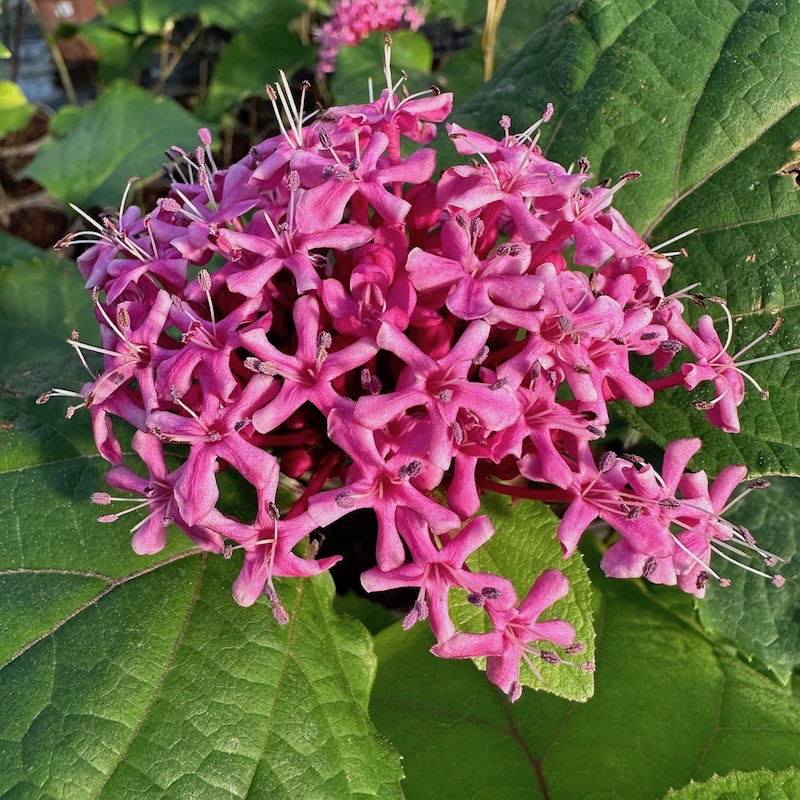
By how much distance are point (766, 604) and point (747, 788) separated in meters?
0.30

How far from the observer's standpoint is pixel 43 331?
1811 millimetres

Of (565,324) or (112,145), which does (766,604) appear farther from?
(112,145)

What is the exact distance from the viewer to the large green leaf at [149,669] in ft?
2.60

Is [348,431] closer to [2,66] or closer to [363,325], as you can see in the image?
[363,325]

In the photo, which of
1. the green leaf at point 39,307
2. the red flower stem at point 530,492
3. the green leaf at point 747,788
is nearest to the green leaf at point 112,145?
the green leaf at point 39,307

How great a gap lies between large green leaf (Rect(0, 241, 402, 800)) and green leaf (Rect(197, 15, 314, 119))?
2.24m

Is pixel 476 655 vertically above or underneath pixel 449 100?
underneath

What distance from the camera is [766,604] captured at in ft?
3.73

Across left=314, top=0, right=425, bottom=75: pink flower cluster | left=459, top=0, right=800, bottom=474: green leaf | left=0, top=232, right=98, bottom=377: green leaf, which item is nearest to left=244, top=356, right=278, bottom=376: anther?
left=459, top=0, right=800, bottom=474: green leaf

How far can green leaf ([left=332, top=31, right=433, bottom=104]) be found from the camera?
213 cm

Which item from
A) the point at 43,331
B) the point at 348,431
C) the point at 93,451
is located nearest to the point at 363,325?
the point at 348,431

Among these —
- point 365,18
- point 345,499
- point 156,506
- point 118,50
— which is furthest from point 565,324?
point 118,50

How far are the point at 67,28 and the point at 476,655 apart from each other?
358cm

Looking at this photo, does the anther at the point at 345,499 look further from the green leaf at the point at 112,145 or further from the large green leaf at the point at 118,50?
the large green leaf at the point at 118,50
